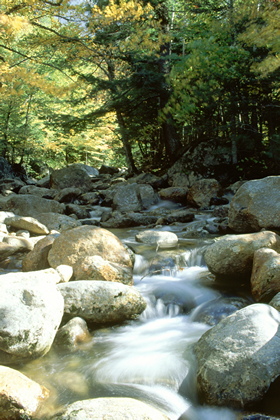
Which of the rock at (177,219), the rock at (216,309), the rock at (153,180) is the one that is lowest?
the rock at (216,309)

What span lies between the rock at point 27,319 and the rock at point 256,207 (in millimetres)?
4507

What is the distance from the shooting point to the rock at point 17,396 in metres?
2.26

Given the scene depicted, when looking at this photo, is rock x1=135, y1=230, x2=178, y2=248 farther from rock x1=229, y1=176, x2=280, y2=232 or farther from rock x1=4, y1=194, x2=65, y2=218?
rock x1=4, y1=194, x2=65, y2=218

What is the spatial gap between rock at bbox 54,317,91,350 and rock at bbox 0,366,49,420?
73cm

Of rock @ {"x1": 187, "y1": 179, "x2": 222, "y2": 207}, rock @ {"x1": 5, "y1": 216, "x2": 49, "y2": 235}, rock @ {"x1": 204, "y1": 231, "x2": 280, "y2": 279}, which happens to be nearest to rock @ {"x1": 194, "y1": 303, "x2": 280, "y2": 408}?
rock @ {"x1": 204, "y1": 231, "x2": 280, "y2": 279}

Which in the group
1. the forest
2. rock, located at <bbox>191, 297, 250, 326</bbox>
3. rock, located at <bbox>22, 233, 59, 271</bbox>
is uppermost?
the forest

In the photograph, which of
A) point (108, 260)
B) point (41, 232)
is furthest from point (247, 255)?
point (41, 232)

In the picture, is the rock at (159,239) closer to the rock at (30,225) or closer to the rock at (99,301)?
the rock at (30,225)

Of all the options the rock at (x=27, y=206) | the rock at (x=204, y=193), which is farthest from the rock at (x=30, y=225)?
the rock at (x=204, y=193)

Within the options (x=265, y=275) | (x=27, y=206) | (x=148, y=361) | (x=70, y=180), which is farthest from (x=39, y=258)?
(x=70, y=180)

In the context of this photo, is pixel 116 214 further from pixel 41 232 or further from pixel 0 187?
pixel 0 187

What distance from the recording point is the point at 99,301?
3.67 meters

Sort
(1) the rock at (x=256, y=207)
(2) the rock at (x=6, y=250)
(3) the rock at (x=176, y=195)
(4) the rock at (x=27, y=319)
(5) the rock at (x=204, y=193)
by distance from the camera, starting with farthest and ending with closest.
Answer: (3) the rock at (x=176, y=195) < (5) the rock at (x=204, y=193) < (1) the rock at (x=256, y=207) < (2) the rock at (x=6, y=250) < (4) the rock at (x=27, y=319)

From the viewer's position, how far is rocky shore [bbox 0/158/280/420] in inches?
94.6
